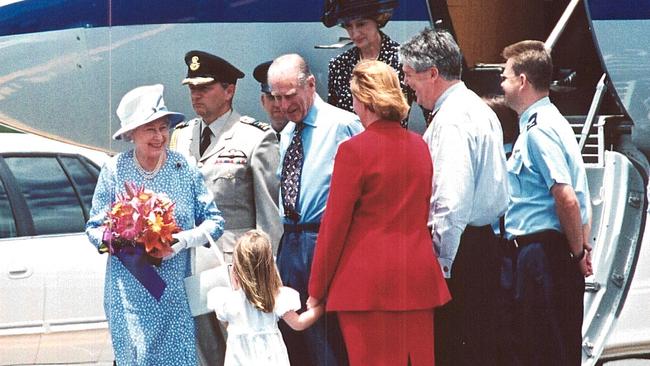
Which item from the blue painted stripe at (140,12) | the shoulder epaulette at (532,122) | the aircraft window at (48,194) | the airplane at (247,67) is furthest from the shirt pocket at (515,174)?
→ the aircraft window at (48,194)

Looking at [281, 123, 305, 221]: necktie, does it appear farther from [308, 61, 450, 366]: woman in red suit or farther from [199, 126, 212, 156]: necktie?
[308, 61, 450, 366]: woman in red suit

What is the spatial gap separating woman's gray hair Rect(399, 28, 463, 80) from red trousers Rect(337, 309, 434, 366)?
3.01 ft

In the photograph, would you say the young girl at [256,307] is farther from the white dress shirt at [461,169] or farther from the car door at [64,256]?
the car door at [64,256]

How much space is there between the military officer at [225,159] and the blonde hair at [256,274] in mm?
459

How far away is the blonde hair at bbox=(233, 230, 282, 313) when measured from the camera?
16.1 feet

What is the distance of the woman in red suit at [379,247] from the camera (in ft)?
15.5

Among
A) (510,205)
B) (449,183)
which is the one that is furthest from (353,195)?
(510,205)

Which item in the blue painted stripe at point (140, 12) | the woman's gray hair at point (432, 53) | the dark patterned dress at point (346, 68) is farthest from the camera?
the dark patterned dress at point (346, 68)

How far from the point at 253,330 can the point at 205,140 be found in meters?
0.94

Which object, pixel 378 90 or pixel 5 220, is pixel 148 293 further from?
pixel 378 90

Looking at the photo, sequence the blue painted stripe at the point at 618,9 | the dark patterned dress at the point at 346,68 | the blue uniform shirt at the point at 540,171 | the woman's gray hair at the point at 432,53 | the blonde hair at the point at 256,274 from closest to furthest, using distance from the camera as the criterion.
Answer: the blonde hair at the point at 256,274 < the woman's gray hair at the point at 432,53 < the blue uniform shirt at the point at 540,171 < the dark patterned dress at the point at 346,68 < the blue painted stripe at the point at 618,9

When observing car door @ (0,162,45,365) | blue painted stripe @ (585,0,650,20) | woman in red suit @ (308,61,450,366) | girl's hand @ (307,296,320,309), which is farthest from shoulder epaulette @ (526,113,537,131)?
car door @ (0,162,45,365)

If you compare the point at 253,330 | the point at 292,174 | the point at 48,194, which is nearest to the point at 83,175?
the point at 48,194

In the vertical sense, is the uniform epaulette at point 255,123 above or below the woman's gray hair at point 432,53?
below
